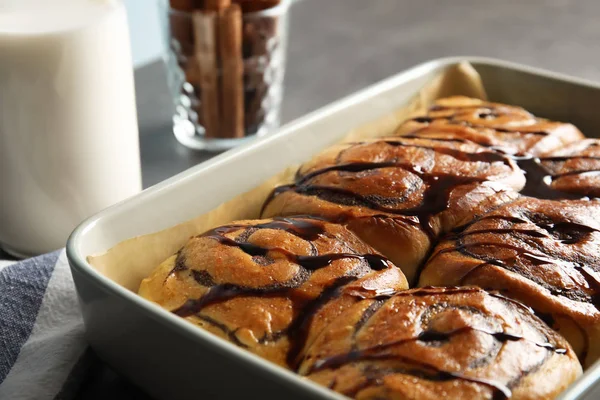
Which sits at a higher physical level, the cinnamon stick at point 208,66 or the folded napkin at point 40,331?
the cinnamon stick at point 208,66

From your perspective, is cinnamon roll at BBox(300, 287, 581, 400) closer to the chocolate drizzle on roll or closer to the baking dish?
the baking dish

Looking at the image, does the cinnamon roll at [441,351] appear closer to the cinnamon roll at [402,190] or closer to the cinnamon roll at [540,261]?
the cinnamon roll at [540,261]

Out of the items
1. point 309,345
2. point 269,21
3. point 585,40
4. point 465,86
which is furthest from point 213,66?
point 585,40

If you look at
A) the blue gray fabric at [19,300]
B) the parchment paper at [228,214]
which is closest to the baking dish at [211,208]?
the parchment paper at [228,214]

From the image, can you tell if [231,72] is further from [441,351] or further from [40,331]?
[441,351]

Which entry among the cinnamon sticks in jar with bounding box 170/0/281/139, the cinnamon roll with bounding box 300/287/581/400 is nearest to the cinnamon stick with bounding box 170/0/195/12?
the cinnamon sticks in jar with bounding box 170/0/281/139

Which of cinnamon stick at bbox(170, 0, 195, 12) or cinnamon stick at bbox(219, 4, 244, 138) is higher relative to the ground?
cinnamon stick at bbox(170, 0, 195, 12)

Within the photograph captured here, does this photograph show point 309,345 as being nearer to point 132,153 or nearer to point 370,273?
point 370,273
